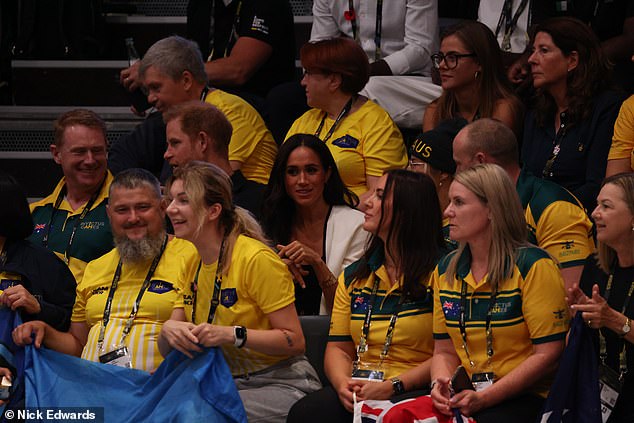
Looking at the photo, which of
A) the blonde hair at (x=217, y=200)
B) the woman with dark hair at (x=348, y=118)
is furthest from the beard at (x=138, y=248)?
the woman with dark hair at (x=348, y=118)

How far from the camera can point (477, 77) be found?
505 cm

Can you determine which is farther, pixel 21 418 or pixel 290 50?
pixel 290 50

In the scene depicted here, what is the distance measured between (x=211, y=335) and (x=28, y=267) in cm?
105

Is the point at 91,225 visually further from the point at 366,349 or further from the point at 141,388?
the point at 366,349

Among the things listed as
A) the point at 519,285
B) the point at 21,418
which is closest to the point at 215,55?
the point at 21,418

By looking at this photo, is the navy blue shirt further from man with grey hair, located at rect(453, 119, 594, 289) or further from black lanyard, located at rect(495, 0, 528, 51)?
black lanyard, located at rect(495, 0, 528, 51)

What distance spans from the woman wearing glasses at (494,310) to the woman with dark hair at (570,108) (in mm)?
1100

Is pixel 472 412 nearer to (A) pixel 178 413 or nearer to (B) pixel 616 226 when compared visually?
(B) pixel 616 226

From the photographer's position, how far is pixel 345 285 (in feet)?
13.3

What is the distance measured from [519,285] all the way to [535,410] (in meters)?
0.40

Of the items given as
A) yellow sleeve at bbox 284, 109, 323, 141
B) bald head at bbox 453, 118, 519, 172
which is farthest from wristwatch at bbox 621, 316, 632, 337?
yellow sleeve at bbox 284, 109, 323, 141

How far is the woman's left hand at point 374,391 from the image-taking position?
3.75 metres

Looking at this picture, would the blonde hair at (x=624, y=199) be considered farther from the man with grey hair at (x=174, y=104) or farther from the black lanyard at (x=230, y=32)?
the black lanyard at (x=230, y=32)

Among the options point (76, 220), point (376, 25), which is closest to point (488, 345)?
point (76, 220)
